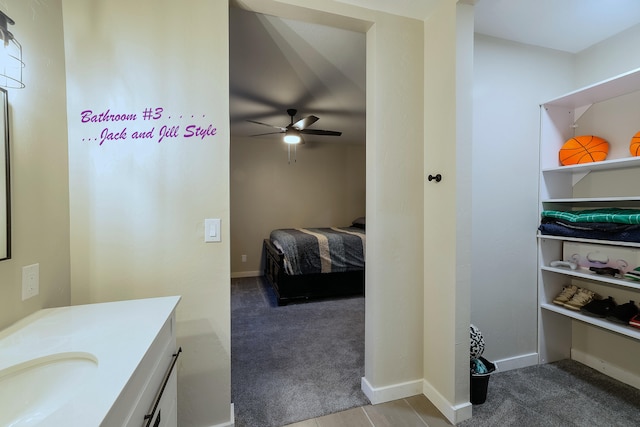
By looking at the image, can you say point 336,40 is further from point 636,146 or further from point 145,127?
point 636,146

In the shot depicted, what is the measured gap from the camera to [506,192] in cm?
199

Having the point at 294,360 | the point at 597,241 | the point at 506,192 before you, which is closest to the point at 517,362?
the point at 597,241

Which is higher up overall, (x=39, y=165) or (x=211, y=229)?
(x=39, y=165)

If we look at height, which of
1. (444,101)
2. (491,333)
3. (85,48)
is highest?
(85,48)

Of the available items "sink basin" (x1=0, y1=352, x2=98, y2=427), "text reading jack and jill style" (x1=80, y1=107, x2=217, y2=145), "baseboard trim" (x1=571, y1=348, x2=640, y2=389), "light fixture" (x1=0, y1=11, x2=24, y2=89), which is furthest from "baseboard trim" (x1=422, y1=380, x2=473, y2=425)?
"light fixture" (x1=0, y1=11, x2=24, y2=89)

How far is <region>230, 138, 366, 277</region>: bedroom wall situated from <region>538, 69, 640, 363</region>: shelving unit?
3.68m

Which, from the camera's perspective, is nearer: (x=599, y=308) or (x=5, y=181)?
(x=5, y=181)

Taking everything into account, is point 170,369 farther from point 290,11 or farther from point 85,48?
point 290,11

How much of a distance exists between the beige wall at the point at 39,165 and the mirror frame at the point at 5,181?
3 centimetres

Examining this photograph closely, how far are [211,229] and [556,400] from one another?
2.36 metres

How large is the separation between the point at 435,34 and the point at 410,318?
1815 mm

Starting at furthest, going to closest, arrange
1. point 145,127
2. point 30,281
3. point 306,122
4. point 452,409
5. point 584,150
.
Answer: point 306,122 < point 584,150 < point 452,409 < point 145,127 < point 30,281

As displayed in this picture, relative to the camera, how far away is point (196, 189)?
1.42 m

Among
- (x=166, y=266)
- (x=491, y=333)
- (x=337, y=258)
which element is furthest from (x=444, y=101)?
(x=337, y=258)
